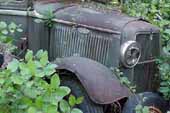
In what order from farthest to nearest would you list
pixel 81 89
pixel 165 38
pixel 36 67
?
1. pixel 165 38
2. pixel 81 89
3. pixel 36 67

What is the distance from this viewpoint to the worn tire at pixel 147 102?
13.5ft

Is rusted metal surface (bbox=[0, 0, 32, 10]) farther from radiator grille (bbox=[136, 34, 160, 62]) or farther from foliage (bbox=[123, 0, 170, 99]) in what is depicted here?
radiator grille (bbox=[136, 34, 160, 62])

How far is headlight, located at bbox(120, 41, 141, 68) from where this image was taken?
13.7 ft

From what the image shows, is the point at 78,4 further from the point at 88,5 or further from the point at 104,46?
the point at 104,46

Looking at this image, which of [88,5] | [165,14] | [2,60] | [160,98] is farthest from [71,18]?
[165,14]

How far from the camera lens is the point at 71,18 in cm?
462

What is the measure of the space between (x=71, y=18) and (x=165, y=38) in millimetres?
1142

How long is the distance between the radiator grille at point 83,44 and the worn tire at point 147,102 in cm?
44

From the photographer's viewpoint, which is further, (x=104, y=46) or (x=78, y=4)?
(x=78, y=4)

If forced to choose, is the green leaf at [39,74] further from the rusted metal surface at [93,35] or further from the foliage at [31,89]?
the rusted metal surface at [93,35]

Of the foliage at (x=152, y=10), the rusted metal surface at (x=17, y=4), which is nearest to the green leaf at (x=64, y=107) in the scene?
the rusted metal surface at (x=17, y=4)

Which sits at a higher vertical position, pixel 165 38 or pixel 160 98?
pixel 165 38

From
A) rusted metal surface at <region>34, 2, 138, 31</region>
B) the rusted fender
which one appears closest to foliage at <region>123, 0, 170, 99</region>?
rusted metal surface at <region>34, 2, 138, 31</region>

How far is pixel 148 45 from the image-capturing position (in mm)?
4527
